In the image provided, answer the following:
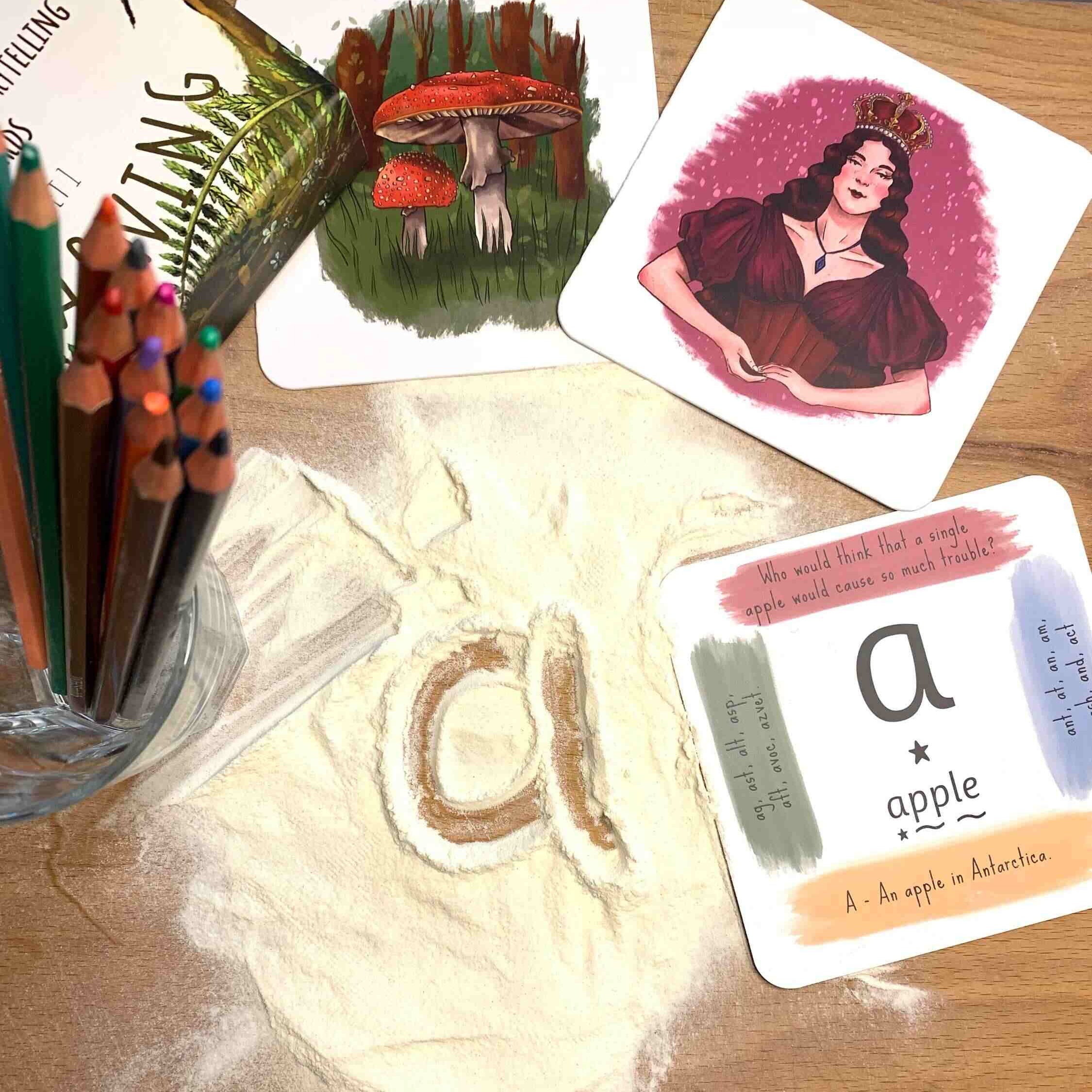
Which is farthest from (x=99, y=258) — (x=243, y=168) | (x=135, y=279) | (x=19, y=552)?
(x=243, y=168)

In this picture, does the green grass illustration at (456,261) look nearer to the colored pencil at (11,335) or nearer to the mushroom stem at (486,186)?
the mushroom stem at (486,186)

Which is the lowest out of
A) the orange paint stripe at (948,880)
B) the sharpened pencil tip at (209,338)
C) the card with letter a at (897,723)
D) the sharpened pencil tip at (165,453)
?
the orange paint stripe at (948,880)

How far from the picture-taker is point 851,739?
46cm

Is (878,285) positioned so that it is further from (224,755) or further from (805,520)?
(224,755)

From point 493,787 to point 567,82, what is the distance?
0.34 meters

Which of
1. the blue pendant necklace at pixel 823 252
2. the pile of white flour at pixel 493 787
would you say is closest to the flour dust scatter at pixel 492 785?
the pile of white flour at pixel 493 787

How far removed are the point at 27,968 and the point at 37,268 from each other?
0.33m

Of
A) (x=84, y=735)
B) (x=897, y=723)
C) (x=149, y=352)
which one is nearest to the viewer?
(x=149, y=352)

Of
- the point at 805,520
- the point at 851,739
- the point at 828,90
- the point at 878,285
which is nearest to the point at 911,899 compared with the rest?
the point at 851,739

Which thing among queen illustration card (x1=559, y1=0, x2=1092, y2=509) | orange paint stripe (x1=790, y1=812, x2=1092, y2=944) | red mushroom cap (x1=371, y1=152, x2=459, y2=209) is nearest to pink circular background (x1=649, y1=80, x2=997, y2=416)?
queen illustration card (x1=559, y1=0, x2=1092, y2=509)

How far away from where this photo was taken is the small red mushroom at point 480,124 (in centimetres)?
47

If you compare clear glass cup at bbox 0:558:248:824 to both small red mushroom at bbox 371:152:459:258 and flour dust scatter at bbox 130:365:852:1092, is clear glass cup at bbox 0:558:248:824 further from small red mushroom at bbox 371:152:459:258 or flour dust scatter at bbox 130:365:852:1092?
small red mushroom at bbox 371:152:459:258

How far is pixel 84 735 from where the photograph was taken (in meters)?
0.36

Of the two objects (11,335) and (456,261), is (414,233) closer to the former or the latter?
(456,261)
